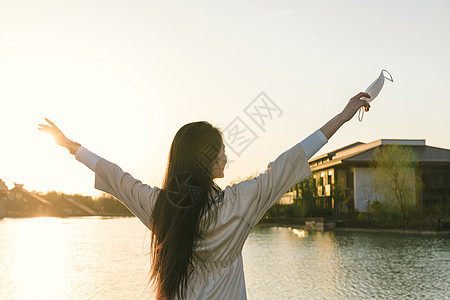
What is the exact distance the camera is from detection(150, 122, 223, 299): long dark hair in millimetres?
1235

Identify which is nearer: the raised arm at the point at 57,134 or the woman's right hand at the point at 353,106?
the woman's right hand at the point at 353,106

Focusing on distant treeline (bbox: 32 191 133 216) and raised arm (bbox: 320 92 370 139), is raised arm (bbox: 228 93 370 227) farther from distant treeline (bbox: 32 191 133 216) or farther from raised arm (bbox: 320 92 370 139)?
distant treeline (bbox: 32 191 133 216)

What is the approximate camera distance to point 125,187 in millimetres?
1330

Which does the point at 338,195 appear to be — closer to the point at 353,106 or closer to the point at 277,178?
the point at 353,106

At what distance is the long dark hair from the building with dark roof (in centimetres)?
3310

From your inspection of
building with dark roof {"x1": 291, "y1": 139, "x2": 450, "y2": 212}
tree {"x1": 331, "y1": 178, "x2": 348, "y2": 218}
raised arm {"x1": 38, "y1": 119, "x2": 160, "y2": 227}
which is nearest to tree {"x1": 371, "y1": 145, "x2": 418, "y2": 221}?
building with dark roof {"x1": 291, "y1": 139, "x2": 450, "y2": 212}

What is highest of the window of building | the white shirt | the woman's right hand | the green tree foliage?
the window of building

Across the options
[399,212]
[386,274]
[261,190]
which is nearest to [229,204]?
[261,190]

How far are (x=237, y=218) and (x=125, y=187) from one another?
1.01 ft

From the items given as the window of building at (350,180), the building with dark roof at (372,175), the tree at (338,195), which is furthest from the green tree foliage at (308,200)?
the window of building at (350,180)

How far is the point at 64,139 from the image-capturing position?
4.91ft

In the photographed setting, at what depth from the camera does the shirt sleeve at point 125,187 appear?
4.30 feet

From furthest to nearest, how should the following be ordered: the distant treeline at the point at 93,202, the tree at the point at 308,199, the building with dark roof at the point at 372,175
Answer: the distant treeline at the point at 93,202 < the tree at the point at 308,199 < the building with dark roof at the point at 372,175

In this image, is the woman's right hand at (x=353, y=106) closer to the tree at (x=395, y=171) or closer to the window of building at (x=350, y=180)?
the tree at (x=395, y=171)
